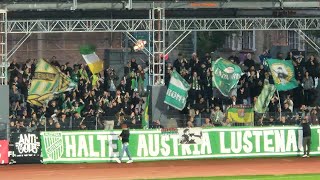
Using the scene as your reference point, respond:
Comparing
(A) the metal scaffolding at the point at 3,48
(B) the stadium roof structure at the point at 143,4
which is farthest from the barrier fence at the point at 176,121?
(B) the stadium roof structure at the point at 143,4

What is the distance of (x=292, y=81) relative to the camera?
4650 centimetres

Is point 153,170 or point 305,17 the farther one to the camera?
point 305,17

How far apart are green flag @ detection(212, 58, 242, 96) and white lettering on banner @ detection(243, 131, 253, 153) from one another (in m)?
2.86

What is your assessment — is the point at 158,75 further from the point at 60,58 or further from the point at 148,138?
the point at 60,58

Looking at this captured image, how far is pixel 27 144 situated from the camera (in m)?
41.7

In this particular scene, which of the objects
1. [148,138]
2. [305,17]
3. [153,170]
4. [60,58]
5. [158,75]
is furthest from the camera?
[60,58]

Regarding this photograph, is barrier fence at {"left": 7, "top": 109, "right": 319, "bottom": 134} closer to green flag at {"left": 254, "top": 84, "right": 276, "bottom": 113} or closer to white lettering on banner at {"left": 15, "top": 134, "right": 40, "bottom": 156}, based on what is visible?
white lettering on banner at {"left": 15, "top": 134, "right": 40, "bottom": 156}

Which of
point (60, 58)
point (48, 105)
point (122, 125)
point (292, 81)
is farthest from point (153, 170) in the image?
point (60, 58)

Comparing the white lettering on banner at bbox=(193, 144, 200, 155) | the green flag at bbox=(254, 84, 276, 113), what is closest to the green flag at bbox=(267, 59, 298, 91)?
the green flag at bbox=(254, 84, 276, 113)

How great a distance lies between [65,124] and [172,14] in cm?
1039

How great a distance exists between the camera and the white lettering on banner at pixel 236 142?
43469 mm

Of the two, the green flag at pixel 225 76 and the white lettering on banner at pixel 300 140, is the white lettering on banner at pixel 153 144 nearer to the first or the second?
the green flag at pixel 225 76

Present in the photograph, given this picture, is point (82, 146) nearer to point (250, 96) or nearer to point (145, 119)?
point (145, 119)

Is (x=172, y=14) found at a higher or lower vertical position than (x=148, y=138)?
higher
